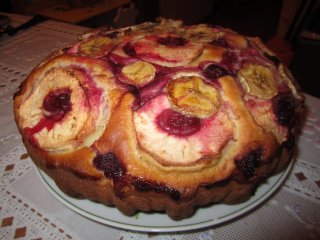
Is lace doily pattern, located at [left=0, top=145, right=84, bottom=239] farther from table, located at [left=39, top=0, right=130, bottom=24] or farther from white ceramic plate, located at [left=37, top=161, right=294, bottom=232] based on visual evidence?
table, located at [left=39, top=0, right=130, bottom=24]

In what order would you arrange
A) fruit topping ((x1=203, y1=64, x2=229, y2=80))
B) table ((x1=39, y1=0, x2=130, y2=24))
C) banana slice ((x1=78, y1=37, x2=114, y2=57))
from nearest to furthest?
fruit topping ((x1=203, y1=64, x2=229, y2=80)), banana slice ((x1=78, y1=37, x2=114, y2=57)), table ((x1=39, y1=0, x2=130, y2=24))

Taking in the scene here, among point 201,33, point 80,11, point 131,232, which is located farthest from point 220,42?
point 80,11

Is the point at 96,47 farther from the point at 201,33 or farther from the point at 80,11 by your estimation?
the point at 80,11

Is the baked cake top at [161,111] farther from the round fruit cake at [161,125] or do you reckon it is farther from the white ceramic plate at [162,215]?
the white ceramic plate at [162,215]

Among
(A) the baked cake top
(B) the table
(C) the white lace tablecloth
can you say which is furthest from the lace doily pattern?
(B) the table

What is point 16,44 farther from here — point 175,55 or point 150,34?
point 175,55

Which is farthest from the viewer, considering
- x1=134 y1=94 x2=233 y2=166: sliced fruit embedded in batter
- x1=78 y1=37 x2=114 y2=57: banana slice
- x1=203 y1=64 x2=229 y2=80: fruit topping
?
x1=78 y1=37 x2=114 y2=57: banana slice

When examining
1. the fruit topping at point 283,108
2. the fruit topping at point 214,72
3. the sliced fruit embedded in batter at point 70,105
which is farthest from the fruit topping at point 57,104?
the fruit topping at point 283,108

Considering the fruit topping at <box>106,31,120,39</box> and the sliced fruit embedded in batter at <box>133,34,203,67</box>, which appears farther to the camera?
the fruit topping at <box>106,31,120,39</box>
